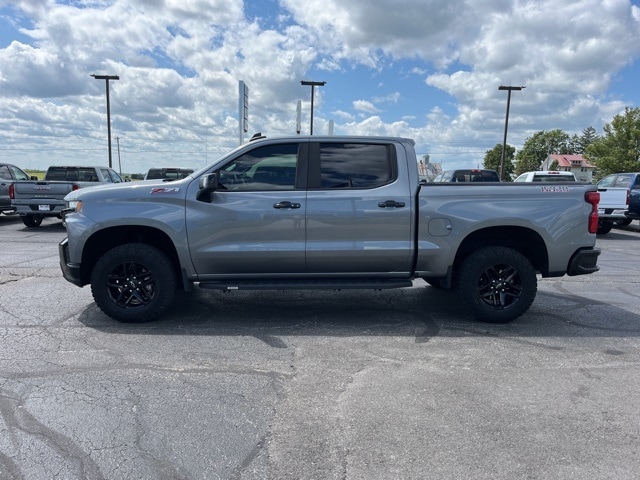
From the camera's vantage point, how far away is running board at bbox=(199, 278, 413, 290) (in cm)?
506

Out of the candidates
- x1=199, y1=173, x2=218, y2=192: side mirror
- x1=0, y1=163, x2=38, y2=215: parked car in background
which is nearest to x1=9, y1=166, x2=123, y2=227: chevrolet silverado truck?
x1=0, y1=163, x2=38, y2=215: parked car in background

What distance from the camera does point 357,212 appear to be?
16.8ft

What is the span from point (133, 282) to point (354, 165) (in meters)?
2.72

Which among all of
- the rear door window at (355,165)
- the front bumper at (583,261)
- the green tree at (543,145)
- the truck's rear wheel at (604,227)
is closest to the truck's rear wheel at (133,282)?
the rear door window at (355,165)

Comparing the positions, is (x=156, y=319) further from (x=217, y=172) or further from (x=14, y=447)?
(x=14, y=447)

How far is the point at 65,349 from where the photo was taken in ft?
14.7

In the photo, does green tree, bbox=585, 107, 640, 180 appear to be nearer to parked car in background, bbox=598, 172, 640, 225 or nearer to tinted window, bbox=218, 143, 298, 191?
parked car in background, bbox=598, 172, 640, 225

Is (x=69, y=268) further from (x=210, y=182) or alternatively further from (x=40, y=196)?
(x=40, y=196)

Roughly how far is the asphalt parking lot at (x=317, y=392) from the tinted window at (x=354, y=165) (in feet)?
5.16

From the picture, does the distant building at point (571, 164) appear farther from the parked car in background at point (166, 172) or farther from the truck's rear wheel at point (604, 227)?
the parked car in background at point (166, 172)

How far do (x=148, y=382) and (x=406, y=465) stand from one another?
6.97 feet

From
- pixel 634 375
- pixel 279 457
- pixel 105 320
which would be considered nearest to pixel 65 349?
pixel 105 320

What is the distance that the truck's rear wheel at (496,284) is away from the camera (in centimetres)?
525

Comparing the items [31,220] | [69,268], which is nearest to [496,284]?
[69,268]
